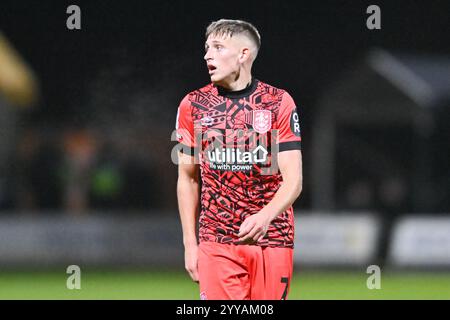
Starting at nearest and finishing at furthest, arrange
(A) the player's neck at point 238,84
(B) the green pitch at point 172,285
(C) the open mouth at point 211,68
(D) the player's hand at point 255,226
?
1. (D) the player's hand at point 255,226
2. (C) the open mouth at point 211,68
3. (A) the player's neck at point 238,84
4. (B) the green pitch at point 172,285

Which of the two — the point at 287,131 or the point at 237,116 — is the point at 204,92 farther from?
the point at 287,131

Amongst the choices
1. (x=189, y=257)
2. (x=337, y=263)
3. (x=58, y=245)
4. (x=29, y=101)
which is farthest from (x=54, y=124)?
(x=189, y=257)

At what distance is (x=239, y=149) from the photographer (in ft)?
18.0

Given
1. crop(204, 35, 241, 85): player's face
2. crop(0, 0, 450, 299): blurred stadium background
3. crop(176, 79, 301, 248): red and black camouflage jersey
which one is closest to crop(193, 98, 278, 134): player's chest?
crop(176, 79, 301, 248): red and black camouflage jersey

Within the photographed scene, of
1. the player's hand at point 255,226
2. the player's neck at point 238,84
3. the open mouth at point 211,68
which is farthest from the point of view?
the player's neck at point 238,84

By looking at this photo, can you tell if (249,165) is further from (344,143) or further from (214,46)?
(344,143)

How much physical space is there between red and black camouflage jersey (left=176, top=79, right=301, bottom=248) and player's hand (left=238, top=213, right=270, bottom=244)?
0.25 m

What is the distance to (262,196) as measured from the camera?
5535 millimetres

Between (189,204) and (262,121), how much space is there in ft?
2.00

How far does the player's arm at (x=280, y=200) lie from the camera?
5.24 meters

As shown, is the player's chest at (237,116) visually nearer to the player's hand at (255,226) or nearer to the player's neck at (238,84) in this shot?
the player's neck at (238,84)

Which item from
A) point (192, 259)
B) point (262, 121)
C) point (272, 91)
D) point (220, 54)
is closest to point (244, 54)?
point (220, 54)

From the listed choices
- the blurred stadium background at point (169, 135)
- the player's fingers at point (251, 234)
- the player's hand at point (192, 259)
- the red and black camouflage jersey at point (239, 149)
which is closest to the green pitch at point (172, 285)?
the blurred stadium background at point (169, 135)

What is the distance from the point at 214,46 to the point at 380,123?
1786 cm
